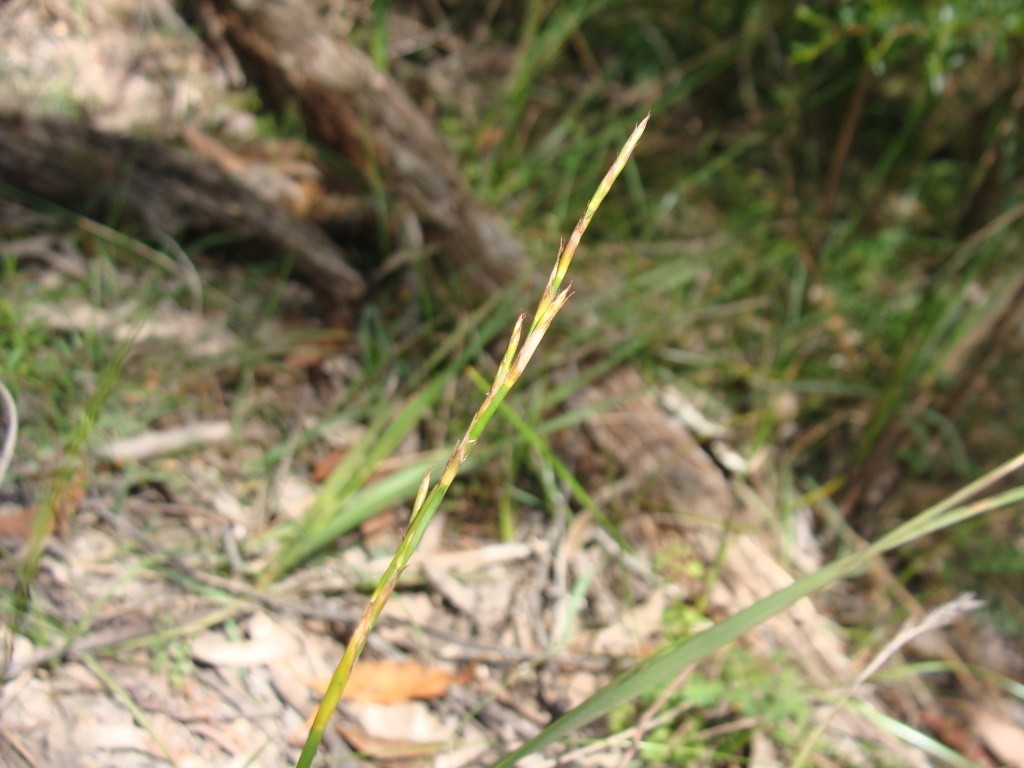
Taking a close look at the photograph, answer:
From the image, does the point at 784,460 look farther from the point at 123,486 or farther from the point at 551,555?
the point at 123,486

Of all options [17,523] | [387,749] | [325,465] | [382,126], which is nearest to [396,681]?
[387,749]

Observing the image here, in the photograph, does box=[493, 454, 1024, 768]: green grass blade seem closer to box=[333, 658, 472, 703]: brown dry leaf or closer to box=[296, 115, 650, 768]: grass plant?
box=[296, 115, 650, 768]: grass plant

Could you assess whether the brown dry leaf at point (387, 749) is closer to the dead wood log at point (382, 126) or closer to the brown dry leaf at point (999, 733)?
the dead wood log at point (382, 126)

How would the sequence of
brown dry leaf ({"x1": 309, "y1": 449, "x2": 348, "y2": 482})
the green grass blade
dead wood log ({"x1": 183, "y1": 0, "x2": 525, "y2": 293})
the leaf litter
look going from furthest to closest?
dead wood log ({"x1": 183, "y1": 0, "x2": 525, "y2": 293}) < brown dry leaf ({"x1": 309, "y1": 449, "x2": 348, "y2": 482}) < the leaf litter < the green grass blade

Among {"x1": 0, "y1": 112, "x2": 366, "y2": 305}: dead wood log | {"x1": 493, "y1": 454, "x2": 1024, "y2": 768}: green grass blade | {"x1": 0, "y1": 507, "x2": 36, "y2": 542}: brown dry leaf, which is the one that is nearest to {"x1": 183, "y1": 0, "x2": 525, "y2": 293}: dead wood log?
{"x1": 0, "y1": 112, "x2": 366, "y2": 305}: dead wood log

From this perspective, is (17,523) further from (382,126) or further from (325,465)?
(382,126)

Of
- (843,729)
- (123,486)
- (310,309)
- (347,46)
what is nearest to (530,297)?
(310,309)

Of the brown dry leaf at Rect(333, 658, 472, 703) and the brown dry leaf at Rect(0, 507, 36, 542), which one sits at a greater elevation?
the brown dry leaf at Rect(0, 507, 36, 542)
